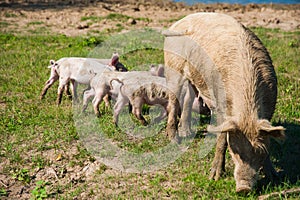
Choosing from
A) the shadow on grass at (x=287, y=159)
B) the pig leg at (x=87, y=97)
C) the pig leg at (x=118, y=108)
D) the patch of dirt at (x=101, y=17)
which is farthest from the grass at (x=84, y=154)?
the patch of dirt at (x=101, y=17)

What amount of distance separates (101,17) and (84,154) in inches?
416

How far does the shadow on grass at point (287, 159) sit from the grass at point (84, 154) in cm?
1

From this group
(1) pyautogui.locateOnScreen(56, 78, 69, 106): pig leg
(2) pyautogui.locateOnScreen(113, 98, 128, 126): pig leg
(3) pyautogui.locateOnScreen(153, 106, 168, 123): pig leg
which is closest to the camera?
(2) pyautogui.locateOnScreen(113, 98, 128, 126): pig leg

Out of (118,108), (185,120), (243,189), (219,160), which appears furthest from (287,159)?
(118,108)

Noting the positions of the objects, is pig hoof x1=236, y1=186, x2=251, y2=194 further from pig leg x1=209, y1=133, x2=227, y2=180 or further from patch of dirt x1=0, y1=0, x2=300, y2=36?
patch of dirt x1=0, y1=0, x2=300, y2=36

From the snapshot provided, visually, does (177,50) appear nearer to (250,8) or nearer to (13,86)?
(13,86)

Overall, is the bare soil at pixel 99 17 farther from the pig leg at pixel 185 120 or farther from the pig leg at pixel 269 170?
the pig leg at pixel 269 170

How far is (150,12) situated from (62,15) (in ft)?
11.5

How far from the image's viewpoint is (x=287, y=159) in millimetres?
5320

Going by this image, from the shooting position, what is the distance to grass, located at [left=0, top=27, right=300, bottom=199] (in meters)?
4.73

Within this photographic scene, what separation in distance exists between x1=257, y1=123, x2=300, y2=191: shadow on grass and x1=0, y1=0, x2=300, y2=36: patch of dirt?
833 centimetres

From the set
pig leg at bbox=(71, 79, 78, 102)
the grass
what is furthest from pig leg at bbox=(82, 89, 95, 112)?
pig leg at bbox=(71, 79, 78, 102)

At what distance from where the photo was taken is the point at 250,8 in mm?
17938

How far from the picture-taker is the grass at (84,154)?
15.5 feet
